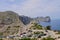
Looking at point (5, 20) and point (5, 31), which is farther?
point (5, 20)

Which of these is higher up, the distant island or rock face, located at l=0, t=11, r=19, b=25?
rock face, located at l=0, t=11, r=19, b=25

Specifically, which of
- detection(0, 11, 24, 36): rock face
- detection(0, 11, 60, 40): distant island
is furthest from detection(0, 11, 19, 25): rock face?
detection(0, 11, 60, 40): distant island

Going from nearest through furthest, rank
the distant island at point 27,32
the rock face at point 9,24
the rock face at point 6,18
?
1. the distant island at point 27,32
2. the rock face at point 9,24
3. the rock face at point 6,18

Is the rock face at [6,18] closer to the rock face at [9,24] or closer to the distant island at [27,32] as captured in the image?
the rock face at [9,24]

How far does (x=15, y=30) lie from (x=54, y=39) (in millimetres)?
37254

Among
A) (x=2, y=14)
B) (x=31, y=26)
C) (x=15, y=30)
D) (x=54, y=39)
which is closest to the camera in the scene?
(x=54, y=39)

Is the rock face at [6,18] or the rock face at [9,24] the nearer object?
the rock face at [9,24]

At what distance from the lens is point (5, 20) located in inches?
5241

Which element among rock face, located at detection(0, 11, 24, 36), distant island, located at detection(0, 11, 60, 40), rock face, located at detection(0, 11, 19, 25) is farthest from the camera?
rock face, located at detection(0, 11, 19, 25)

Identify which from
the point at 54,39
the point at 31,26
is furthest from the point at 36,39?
the point at 31,26

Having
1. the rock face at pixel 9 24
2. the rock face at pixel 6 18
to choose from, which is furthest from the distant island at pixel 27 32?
the rock face at pixel 6 18

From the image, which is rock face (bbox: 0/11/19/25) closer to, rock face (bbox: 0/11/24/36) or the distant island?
rock face (bbox: 0/11/24/36)

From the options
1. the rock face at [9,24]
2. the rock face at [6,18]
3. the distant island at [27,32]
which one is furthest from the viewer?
the rock face at [6,18]

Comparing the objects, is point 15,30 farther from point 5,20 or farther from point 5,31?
point 5,20
